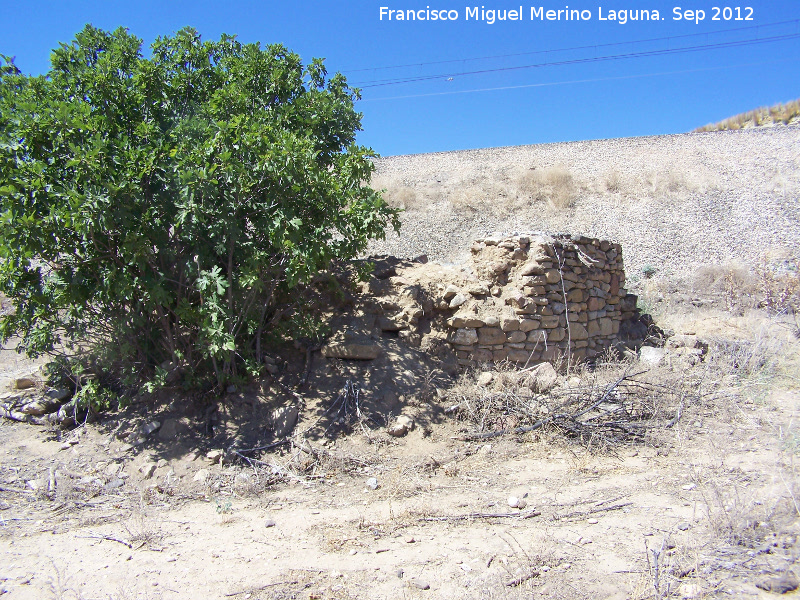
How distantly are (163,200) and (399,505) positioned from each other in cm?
341

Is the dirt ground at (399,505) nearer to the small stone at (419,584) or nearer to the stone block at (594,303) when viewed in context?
the small stone at (419,584)

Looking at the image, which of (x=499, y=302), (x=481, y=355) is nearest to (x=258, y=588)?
(x=481, y=355)

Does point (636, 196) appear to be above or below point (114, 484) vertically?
above

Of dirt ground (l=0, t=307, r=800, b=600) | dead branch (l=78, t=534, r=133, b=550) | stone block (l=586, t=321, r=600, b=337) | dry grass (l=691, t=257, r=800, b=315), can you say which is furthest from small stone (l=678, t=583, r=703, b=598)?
dry grass (l=691, t=257, r=800, b=315)

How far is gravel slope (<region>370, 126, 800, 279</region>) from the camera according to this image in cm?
1518

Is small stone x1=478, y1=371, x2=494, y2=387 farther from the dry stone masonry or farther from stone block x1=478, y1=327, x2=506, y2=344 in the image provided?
stone block x1=478, y1=327, x2=506, y2=344

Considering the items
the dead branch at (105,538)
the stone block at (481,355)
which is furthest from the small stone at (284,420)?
the stone block at (481,355)

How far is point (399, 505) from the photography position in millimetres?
4305

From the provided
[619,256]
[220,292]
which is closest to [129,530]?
[220,292]

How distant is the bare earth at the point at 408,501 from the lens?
127 inches

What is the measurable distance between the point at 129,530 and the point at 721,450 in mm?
4757

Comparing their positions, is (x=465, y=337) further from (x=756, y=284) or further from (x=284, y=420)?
(x=756, y=284)

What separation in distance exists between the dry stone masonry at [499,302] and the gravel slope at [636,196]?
6.12m

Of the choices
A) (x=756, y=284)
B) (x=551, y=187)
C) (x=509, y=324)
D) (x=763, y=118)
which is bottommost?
(x=509, y=324)
